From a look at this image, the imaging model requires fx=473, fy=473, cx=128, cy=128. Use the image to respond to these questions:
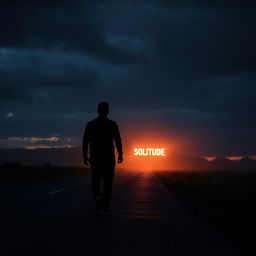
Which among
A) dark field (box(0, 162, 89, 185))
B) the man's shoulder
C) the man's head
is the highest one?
the man's head

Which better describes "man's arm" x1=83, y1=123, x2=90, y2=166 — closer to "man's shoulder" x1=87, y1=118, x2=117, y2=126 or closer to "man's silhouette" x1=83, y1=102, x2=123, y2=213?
"man's silhouette" x1=83, y1=102, x2=123, y2=213

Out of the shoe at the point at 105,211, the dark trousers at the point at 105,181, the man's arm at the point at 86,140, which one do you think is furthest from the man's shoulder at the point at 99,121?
the shoe at the point at 105,211

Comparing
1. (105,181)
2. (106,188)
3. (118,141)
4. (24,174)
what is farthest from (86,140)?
(24,174)

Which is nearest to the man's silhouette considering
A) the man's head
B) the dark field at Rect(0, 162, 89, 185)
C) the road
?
the man's head

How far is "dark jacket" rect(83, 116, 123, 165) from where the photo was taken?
10.0m

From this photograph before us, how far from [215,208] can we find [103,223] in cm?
489

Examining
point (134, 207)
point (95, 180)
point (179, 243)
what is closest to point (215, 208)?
point (134, 207)

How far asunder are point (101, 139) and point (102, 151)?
27cm

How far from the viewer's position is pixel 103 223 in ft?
28.4

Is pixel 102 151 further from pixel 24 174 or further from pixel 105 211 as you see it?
pixel 24 174

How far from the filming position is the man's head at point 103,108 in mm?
10156

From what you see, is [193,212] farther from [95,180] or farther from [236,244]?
[236,244]

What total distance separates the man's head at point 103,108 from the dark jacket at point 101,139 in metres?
0.09

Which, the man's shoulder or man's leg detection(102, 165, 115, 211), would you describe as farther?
the man's shoulder
